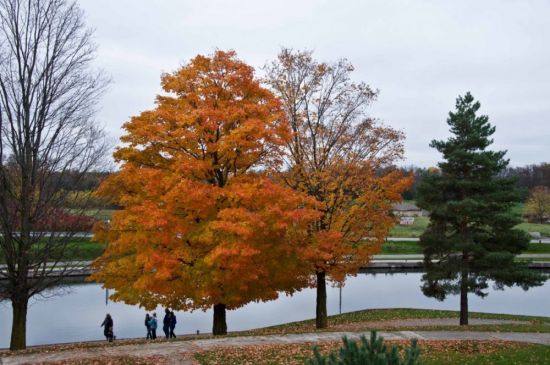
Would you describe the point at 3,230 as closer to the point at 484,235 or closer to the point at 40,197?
the point at 40,197

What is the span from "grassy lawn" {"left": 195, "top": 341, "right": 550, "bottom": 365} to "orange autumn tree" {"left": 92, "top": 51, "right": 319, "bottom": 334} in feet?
8.57

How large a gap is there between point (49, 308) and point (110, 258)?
20.9 m

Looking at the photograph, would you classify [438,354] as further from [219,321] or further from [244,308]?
[244,308]

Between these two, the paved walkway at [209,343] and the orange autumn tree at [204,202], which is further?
the orange autumn tree at [204,202]

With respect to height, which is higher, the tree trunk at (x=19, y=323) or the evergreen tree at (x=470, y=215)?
the evergreen tree at (x=470, y=215)

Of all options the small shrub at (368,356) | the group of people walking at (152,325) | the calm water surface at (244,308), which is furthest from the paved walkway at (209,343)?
the calm water surface at (244,308)

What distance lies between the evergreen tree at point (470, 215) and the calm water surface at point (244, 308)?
12.9m

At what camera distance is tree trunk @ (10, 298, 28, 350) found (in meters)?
15.8

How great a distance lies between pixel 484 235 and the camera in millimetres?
22141

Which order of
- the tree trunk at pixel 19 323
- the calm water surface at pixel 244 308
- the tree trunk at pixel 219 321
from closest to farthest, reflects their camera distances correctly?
1. the tree trunk at pixel 19 323
2. the tree trunk at pixel 219 321
3. the calm water surface at pixel 244 308

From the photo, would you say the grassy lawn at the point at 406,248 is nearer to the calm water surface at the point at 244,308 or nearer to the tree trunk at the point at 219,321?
the calm water surface at the point at 244,308

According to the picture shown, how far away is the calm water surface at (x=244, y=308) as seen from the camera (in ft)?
94.6

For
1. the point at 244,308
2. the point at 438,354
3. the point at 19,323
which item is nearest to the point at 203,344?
the point at 19,323

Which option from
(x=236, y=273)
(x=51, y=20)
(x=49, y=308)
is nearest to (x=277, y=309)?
(x=49, y=308)
